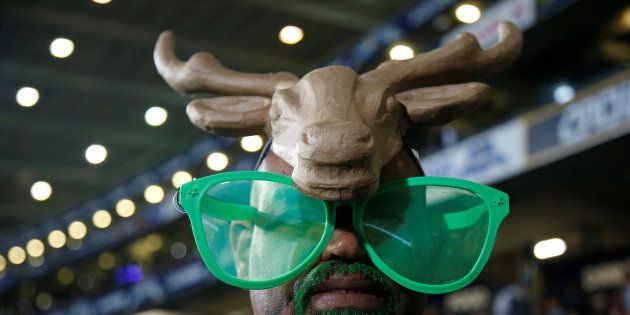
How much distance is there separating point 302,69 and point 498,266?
125 inches

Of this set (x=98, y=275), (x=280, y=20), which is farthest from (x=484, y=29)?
(x=98, y=275)

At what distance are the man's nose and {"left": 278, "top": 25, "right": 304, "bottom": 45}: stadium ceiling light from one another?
22.0 feet

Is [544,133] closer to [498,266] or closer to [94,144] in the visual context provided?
[498,266]

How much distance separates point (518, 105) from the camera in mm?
9094

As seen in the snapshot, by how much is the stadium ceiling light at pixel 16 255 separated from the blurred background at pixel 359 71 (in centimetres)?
140

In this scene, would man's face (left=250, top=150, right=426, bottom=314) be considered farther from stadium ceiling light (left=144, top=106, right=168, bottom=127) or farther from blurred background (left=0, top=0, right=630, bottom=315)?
stadium ceiling light (left=144, top=106, right=168, bottom=127)

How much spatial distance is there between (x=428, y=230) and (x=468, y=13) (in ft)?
19.8

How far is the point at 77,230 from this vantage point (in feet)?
39.8

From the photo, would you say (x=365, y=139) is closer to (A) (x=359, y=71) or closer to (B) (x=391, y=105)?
(B) (x=391, y=105)

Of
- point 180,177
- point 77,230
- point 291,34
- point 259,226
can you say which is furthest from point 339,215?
point 77,230

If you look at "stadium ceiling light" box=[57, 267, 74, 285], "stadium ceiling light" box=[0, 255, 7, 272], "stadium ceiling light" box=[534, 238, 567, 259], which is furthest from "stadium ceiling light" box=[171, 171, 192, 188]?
"stadium ceiling light" box=[57, 267, 74, 285]

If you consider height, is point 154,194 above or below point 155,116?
below

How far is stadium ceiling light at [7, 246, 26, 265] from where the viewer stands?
43.5 ft

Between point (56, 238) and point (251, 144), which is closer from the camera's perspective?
point (251, 144)
